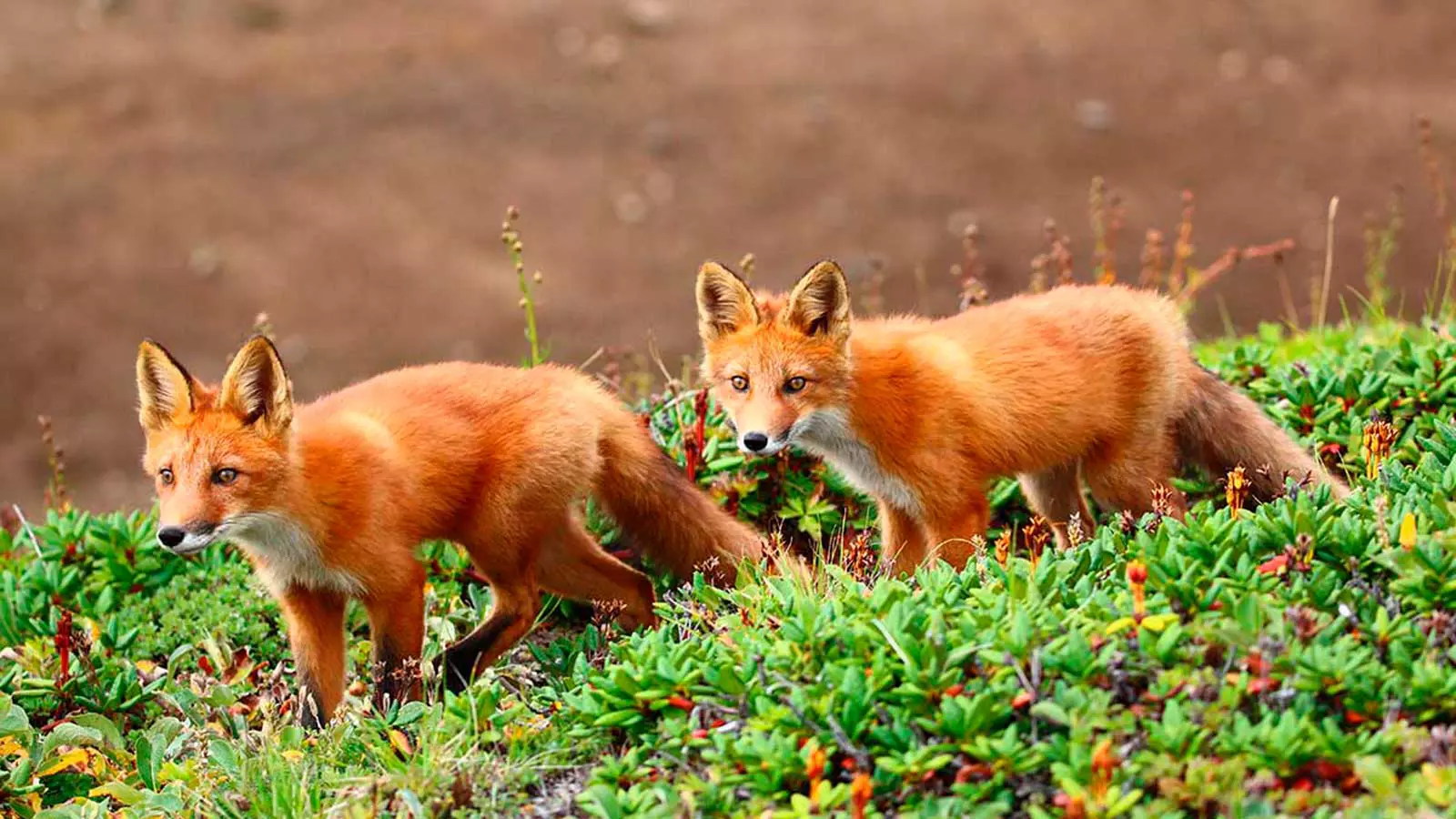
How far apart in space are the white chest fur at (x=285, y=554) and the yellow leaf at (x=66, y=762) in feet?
2.60

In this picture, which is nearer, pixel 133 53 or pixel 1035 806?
pixel 1035 806

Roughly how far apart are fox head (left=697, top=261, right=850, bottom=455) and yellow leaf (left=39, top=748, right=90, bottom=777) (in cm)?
236

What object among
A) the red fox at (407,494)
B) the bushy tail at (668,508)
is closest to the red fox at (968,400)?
the bushy tail at (668,508)

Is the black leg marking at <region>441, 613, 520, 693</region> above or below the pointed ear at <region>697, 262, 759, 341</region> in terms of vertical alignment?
below

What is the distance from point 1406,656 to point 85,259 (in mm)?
11899

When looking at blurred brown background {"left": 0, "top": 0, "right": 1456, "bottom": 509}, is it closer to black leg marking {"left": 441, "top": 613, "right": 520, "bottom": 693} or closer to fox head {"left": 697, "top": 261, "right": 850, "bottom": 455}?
fox head {"left": 697, "top": 261, "right": 850, "bottom": 455}

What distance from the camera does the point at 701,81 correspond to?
585 inches

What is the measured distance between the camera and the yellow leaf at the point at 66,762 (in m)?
4.94

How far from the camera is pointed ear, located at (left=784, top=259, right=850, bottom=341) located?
18.6 feet

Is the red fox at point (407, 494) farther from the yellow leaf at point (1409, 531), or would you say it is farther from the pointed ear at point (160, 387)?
the yellow leaf at point (1409, 531)

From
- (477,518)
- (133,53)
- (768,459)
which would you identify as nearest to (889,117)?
(133,53)

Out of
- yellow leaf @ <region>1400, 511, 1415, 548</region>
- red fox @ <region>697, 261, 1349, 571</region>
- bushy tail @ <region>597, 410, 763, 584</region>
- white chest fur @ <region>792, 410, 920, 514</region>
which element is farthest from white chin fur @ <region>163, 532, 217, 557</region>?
yellow leaf @ <region>1400, 511, 1415, 548</region>

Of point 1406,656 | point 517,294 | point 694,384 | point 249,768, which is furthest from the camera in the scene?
point 517,294

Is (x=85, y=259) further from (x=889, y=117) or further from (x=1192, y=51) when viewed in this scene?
(x=1192, y=51)
